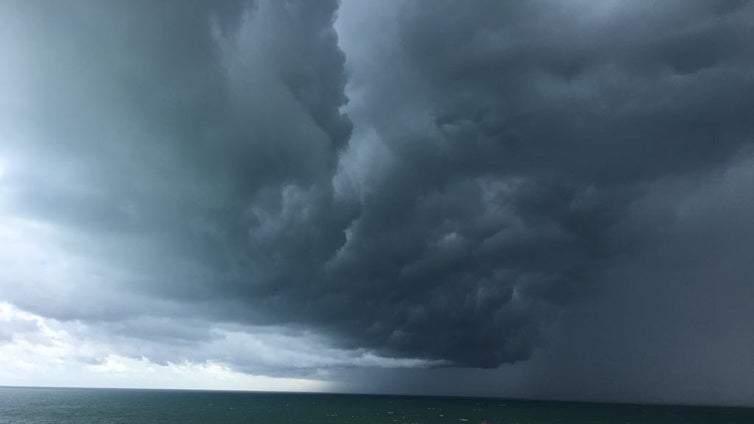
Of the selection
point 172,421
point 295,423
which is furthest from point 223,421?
point 295,423

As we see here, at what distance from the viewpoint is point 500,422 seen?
16575 cm

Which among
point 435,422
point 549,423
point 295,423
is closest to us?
point 295,423

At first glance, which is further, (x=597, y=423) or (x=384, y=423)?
(x=597, y=423)

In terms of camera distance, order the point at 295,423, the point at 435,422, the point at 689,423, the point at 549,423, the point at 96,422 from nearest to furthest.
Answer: the point at 96,422
the point at 295,423
the point at 435,422
the point at 549,423
the point at 689,423

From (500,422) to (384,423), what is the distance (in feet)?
138

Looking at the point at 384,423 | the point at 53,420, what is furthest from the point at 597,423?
the point at 53,420

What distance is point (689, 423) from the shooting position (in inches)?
Result: 7598

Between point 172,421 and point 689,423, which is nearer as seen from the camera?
point 172,421

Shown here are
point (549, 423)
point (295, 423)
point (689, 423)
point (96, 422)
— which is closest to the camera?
point (96, 422)

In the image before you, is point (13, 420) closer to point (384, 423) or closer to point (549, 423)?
point (384, 423)

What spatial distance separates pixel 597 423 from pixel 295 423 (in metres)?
112

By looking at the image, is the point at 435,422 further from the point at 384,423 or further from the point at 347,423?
the point at 347,423

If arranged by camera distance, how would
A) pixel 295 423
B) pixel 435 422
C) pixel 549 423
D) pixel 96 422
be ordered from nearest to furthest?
1. pixel 96 422
2. pixel 295 423
3. pixel 435 422
4. pixel 549 423

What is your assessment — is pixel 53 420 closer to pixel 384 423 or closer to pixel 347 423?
pixel 347 423
